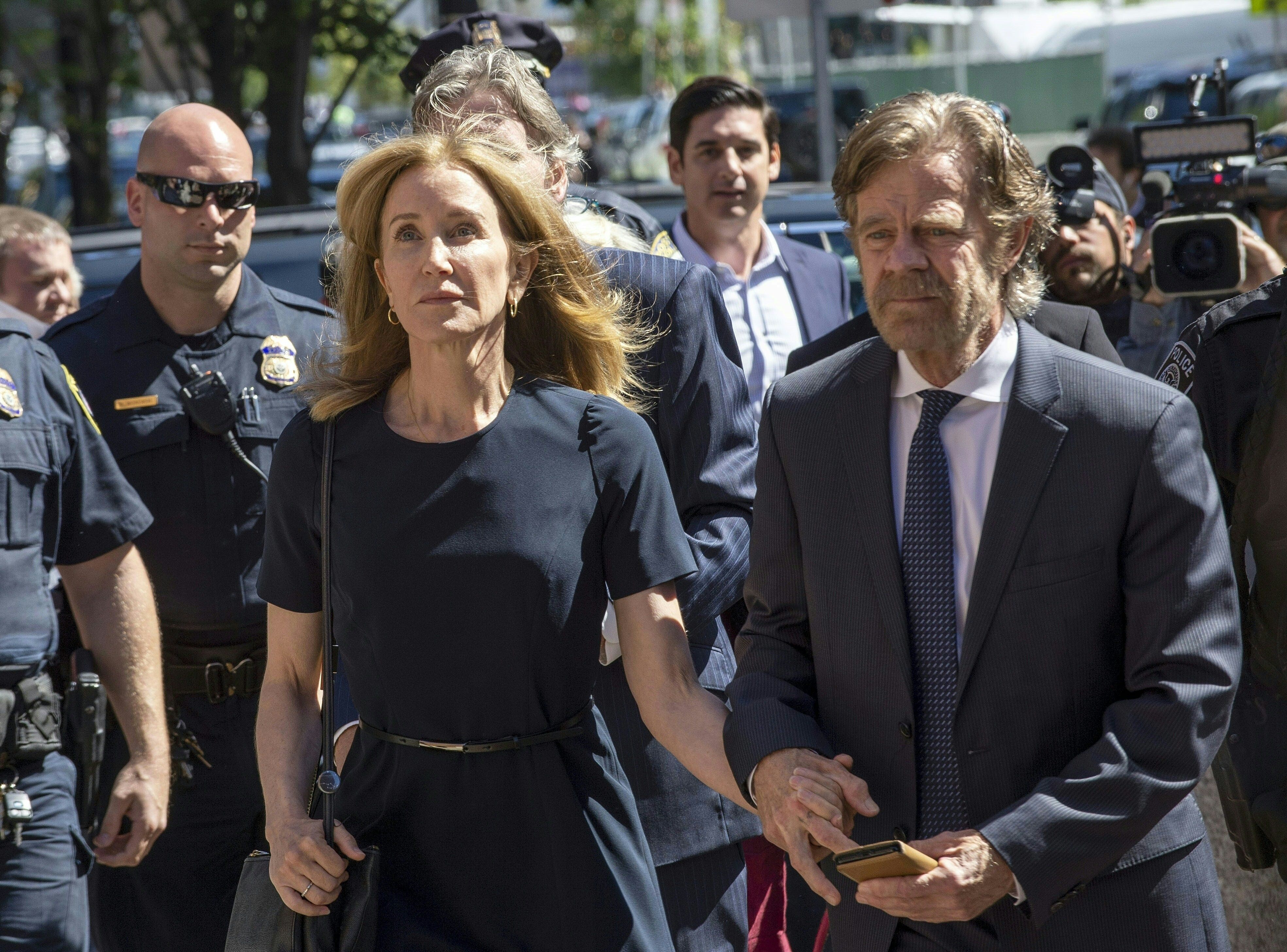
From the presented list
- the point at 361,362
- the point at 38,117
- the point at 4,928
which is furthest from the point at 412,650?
the point at 38,117

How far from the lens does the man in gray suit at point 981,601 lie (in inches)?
88.1

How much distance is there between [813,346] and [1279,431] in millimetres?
1243

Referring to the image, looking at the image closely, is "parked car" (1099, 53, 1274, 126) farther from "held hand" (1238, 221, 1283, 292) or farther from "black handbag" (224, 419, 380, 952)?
"black handbag" (224, 419, 380, 952)

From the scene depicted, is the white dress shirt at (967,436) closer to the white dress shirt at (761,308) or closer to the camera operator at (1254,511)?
the camera operator at (1254,511)

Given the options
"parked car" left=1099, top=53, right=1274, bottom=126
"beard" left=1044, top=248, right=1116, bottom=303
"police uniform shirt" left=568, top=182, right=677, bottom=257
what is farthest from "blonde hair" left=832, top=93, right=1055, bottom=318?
"parked car" left=1099, top=53, right=1274, bottom=126

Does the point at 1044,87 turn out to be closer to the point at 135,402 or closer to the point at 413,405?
the point at 135,402

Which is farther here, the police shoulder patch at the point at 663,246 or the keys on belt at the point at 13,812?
the police shoulder patch at the point at 663,246

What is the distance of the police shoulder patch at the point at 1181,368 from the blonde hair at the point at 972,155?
2.39 feet

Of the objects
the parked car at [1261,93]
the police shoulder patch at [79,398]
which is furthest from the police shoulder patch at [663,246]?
the parked car at [1261,93]

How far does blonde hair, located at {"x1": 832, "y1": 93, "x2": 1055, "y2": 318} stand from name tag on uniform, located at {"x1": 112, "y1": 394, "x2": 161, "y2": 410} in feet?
7.41

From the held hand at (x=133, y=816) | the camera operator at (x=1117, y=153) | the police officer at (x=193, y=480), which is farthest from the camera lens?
the camera operator at (x=1117, y=153)

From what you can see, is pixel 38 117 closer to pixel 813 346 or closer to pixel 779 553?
pixel 813 346

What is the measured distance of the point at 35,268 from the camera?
19.0 feet

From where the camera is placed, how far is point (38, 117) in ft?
42.5
